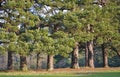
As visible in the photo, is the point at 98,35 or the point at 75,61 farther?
the point at 75,61

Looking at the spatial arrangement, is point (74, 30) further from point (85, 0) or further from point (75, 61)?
point (75, 61)

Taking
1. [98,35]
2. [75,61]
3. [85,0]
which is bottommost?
[75,61]

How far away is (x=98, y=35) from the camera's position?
40094mm

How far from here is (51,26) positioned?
123 feet

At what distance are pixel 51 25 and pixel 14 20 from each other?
4333 mm

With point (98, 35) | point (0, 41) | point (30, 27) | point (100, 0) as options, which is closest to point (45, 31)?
point (30, 27)

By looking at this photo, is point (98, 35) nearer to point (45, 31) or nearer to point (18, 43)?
point (45, 31)

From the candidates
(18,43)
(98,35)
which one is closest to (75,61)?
(98,35)

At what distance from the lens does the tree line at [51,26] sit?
34.3m

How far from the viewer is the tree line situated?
113 feet

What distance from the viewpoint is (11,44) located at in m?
33.7

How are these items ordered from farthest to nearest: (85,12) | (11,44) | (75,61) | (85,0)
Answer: (75,61) → (85,0) → (85,12) → (11,44)

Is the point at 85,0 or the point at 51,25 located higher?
the point at 85,0

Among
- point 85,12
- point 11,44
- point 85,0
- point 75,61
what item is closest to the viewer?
point 11,44
